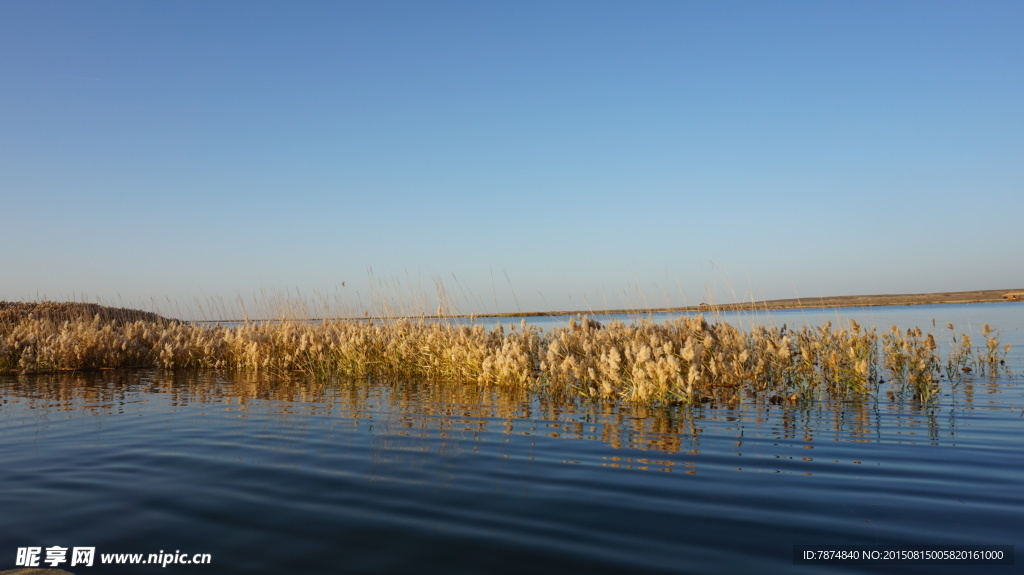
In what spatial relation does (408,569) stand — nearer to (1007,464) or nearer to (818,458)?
(818,458)

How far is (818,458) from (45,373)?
48.0 ft

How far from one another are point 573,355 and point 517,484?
591 cm

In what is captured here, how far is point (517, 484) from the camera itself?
379 centimetres

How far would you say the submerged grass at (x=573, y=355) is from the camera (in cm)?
768

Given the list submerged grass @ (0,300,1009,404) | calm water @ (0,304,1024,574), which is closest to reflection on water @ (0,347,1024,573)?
calm water @ (0,304,1024,574)

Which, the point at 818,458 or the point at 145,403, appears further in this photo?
the point at 145,403

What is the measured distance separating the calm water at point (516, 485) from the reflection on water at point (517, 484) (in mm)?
16

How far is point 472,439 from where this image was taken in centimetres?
522

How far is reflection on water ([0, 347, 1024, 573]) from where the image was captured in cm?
277

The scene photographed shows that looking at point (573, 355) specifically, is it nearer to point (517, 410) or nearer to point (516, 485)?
point (517, 410)

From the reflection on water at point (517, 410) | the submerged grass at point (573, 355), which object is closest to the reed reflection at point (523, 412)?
the reflection on water at point (517, 410)

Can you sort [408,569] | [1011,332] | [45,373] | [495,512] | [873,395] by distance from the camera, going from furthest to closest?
[1011,332] → [45,373] → [873,395] → [495,512] → [408,569]

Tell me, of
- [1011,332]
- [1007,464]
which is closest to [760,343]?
[1007,464]

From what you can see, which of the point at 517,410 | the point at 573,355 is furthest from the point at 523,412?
the point at 573,355
